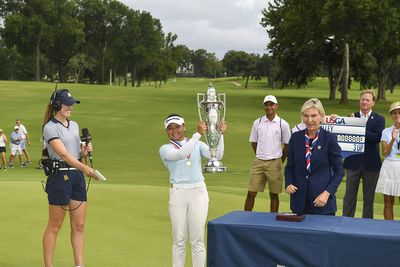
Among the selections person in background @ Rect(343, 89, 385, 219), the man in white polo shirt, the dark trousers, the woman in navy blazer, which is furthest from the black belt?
the dark trousers

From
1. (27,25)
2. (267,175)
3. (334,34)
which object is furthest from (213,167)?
(27,25)

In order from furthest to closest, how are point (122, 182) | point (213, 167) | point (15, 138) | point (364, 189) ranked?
point (15, 138) → point (122, 182) → point (213, 167) → point (364, 189)

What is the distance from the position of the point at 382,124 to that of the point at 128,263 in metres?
4.26

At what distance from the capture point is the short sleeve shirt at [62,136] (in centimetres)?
627

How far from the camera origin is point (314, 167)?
631cm

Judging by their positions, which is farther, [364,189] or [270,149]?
[270,149]

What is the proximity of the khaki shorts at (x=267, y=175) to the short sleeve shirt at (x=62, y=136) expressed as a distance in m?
3.81

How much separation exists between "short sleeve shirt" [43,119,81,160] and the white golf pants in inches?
45.8

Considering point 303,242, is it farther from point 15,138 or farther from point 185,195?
point 15,138

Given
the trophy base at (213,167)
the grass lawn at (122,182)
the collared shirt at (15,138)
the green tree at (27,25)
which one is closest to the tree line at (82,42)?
the green tree at (27,25)

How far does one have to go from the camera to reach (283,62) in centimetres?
6619

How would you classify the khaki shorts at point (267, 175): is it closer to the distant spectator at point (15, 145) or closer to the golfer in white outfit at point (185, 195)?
the golfer in white outfit at point (185, 195)

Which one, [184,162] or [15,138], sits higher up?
[184,162]

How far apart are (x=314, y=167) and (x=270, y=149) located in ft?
10.3
